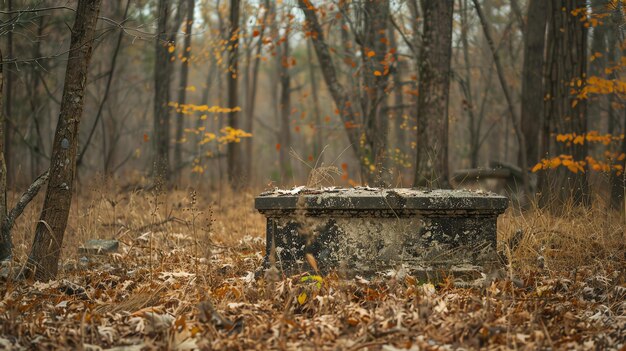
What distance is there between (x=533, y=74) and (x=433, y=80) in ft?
11.6

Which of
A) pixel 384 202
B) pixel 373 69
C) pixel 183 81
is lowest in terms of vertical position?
pixel 384 202

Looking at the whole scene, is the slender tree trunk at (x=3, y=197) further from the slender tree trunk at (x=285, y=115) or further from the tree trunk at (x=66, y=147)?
the slender tree trunk at (x=285, y=115)

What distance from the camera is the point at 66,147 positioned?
4578 mm

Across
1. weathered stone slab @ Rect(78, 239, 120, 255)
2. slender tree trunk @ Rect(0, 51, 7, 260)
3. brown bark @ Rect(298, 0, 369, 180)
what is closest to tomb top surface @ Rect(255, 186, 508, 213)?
slender tree trunk @ Rect(0, 51, 7, 260)

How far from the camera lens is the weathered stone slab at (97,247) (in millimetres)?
5926

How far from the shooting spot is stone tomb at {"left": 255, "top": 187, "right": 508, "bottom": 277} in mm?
4562

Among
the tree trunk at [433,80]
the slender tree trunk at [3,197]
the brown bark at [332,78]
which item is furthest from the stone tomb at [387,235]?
the brown bark at [332,78]

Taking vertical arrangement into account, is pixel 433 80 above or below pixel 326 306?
above

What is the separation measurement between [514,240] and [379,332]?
2.56 metres

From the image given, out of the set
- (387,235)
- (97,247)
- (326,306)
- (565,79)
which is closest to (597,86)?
(565,79)

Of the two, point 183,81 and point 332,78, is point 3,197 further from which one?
point 183,81

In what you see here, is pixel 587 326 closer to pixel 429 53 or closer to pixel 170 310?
pixel 170 310

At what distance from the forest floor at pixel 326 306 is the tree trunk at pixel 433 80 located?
2300 mm

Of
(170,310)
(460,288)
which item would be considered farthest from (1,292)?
(460,288)
